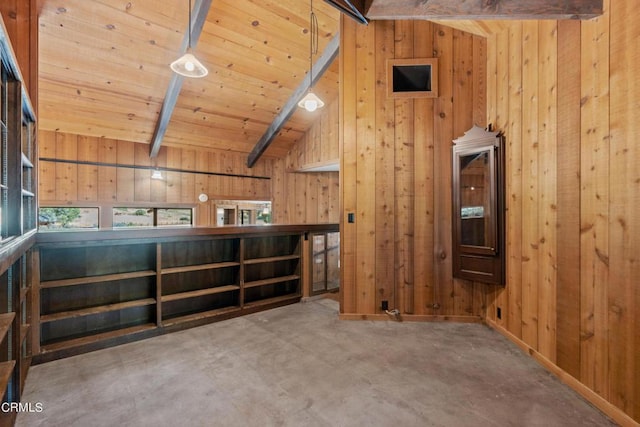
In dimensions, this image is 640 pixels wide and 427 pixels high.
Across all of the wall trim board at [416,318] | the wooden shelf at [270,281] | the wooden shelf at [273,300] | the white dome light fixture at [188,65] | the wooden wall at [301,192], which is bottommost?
the wall trim board at [416,318]

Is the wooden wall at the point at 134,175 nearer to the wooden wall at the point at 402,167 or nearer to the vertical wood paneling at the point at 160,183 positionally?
the vertical wood paneling at the point at 160,183

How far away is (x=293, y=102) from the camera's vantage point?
543 cm

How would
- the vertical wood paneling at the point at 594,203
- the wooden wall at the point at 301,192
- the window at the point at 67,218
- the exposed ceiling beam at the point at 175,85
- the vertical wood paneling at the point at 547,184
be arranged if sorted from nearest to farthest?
the vertical wood paneling at the point at 594,203 < the vertical wood paneling at the point at 547,184 < the exposed ceiling beam at the point at 175,85 < the window at the point at 67,218 < the wooden wall at the point at 301,192

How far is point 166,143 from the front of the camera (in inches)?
227

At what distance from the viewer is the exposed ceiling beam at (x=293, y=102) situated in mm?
4523

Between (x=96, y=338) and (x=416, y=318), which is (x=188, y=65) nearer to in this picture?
(x=96, y=338)

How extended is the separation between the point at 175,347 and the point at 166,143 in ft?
13.6

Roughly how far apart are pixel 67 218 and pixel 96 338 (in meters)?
3.34

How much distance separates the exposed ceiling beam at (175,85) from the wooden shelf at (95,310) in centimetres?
266

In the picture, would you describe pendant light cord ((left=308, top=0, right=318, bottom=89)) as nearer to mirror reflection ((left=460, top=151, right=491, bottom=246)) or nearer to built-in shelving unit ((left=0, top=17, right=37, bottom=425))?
mirror reflection ((left=460, top=151, right=491, bottom=246))

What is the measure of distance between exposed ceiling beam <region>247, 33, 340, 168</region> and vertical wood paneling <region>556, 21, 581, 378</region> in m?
2.83

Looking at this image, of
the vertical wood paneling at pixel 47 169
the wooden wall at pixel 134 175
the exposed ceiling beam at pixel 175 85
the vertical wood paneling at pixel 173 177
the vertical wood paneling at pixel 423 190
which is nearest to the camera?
the exposed ceiling beam at pixel 175 85

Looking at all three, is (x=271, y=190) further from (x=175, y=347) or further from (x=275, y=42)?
(x=175, y=347)

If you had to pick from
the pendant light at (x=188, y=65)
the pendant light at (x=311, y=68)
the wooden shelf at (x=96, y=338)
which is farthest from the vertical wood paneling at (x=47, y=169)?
the pendant light at (x=311, y=68)
